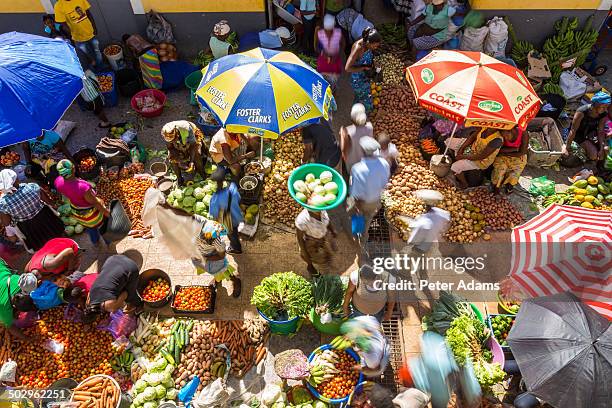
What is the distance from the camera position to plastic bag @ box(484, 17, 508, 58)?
999cm

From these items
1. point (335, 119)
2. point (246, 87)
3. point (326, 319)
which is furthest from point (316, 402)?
point (335, 119)

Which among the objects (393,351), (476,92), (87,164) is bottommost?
(393,351)

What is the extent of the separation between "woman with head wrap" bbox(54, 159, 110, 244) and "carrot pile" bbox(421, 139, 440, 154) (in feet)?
19.4

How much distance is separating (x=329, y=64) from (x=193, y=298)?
211 inches

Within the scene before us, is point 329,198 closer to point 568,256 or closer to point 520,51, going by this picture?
point 568,256

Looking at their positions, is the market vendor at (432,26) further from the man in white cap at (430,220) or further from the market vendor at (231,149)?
the man in white cap at (430,220)

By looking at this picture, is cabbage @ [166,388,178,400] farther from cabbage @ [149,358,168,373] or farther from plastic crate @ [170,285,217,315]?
plastic crate @ [170,285,217,315]

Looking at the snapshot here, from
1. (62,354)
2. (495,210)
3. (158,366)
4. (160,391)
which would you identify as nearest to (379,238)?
(495,210)

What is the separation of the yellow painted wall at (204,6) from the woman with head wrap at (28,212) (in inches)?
214

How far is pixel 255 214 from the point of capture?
7848mm

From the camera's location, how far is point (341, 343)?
605 centimetres

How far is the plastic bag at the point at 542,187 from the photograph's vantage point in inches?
334

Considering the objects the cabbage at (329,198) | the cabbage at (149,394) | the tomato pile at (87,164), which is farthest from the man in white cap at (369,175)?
the tomato pile at (87,164)

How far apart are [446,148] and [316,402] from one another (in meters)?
5.02
